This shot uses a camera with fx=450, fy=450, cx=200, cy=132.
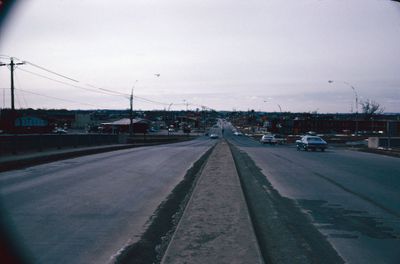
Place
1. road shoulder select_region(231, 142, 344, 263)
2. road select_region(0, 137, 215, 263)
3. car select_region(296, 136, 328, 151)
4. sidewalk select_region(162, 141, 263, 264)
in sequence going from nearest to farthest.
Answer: sidewalk select_region(162, 141, 263, 264) → road shoulder select_region(231, 142, 344, 263) → road select_region(0, 137, 215, 263) → car select_region(296, 136, 328, 151)

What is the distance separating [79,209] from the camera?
10672 millimetres

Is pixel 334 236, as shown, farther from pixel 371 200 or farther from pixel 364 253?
pixel 371 200

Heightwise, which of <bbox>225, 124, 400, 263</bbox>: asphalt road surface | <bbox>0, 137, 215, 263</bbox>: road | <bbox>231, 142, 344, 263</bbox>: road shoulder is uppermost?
<bbox>0, 137, 215, 263</bbox>: road

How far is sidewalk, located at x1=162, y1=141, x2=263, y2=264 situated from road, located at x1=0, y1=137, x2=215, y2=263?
3.14ft

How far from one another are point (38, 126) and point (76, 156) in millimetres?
39995

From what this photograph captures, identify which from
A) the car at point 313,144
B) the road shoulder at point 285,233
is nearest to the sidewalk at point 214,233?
the road shoulder at point 285,233

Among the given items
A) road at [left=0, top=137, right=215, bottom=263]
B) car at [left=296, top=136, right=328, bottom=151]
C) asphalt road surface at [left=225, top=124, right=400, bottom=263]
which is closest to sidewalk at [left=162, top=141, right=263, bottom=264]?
road at [left=0, top=137, right=215, bottom=263]

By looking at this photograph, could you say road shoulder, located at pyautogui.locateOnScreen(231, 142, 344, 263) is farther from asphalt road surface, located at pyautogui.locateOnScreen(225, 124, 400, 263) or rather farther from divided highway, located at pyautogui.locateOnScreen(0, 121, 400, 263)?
asphalt road surface, located at pyautogui.locateOnScreen(225, 124, 400, 263)

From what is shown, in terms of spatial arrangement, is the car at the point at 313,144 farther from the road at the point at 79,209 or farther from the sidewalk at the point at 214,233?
the sidewalk at the point at 214,233

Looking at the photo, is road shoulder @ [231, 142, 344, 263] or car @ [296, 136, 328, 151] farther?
car @ [296, 136, 328, 151]

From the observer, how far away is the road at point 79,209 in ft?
23.8

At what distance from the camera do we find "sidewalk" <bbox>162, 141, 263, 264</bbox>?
21.5ft

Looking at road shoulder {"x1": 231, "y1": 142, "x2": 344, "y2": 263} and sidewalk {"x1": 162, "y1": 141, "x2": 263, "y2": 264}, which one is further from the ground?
sidewalk {"x1": 162, "y1": 141, "x2": 263, "y2": 264}

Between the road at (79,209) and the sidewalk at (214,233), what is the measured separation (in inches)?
37.6
